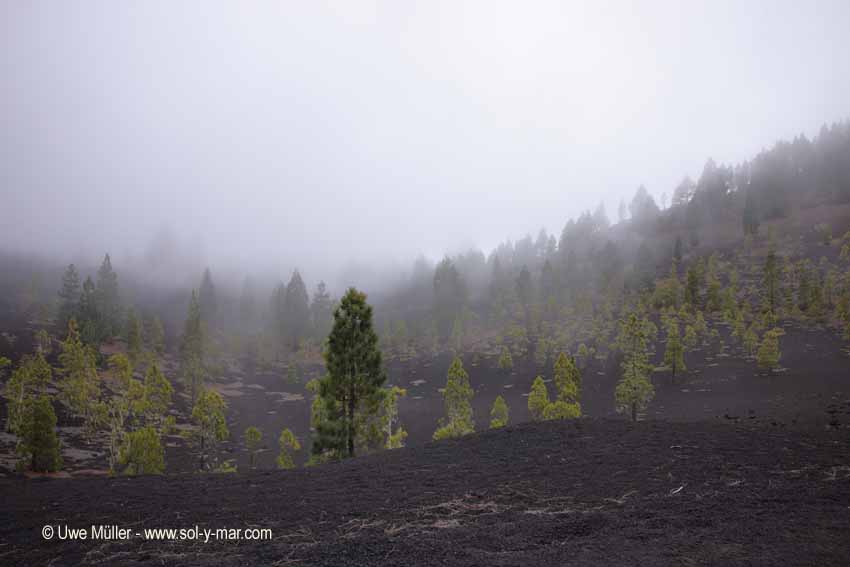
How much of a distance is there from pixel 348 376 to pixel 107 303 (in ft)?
260

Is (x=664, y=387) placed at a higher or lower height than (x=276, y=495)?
lower

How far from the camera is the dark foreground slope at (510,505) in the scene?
9117mm

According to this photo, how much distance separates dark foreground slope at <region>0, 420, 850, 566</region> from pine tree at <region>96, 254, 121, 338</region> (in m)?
69.2

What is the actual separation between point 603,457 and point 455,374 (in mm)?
21534

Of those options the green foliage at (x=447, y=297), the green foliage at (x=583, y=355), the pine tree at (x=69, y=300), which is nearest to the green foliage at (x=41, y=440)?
the pine tree at (x=69, y=300)

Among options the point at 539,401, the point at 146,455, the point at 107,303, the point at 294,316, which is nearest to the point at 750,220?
the point at 539,401

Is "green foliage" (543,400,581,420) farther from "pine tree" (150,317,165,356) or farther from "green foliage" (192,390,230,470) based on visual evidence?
"pine tree" (150,317,165,356)

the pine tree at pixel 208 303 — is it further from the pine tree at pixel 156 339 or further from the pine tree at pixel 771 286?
the pine tree at pixel 771 286

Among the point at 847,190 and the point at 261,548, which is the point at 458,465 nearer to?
the point at 261,548

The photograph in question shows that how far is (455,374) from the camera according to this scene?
3819 centimetres

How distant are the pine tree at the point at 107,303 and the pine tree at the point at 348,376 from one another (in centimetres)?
6976

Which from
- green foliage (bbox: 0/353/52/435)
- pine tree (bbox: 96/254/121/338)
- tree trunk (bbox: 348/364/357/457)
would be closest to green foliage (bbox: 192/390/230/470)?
tree trunk (bbox: 348/364/357/457)

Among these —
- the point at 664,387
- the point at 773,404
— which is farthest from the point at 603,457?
the point at 664,387

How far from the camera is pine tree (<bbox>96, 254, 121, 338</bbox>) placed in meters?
74.9
